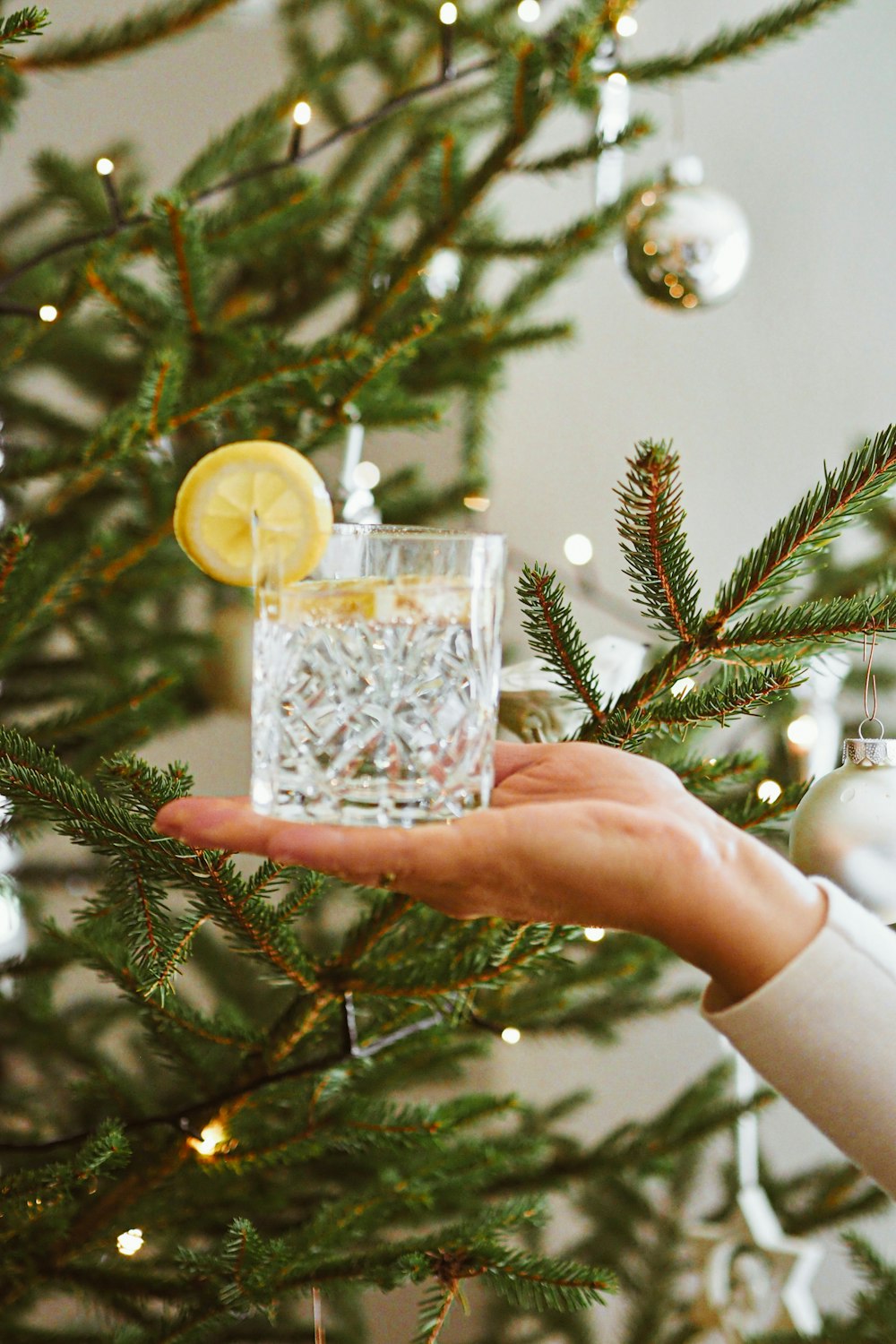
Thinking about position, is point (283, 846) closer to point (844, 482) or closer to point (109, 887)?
point (109, 887)

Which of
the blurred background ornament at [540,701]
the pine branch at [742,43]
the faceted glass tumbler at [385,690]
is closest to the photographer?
the faceted glass tumbler at [385,690]

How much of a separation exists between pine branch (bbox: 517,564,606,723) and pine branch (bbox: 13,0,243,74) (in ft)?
2.05

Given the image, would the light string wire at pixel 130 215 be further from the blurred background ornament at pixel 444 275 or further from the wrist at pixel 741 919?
the wrist at pixel 741 919

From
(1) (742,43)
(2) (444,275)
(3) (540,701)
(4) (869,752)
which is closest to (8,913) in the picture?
(3) (540,701)

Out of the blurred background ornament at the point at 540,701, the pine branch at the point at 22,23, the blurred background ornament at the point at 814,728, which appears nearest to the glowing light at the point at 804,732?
the blurred background ornament at the point at 814,728

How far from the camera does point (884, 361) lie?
1521 millimetres

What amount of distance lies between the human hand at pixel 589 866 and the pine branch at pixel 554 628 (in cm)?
10

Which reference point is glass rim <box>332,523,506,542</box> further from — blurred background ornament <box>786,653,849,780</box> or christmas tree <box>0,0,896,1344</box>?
blurred background ornament <box>786,653,849,780</box>

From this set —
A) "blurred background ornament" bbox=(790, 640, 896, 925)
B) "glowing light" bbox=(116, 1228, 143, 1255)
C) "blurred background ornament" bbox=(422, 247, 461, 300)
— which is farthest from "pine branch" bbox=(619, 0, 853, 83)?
"glowing light" bbox=(116, 1228, 143, 1255)

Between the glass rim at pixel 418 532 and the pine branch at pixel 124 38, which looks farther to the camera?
the pine branch at pixel 124 38

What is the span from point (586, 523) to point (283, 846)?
1.39 m

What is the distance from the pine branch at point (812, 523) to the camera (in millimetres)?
573

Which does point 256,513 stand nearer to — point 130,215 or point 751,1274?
point 130,215

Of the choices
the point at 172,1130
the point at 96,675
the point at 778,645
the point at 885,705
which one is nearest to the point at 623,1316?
the point at 885,705
